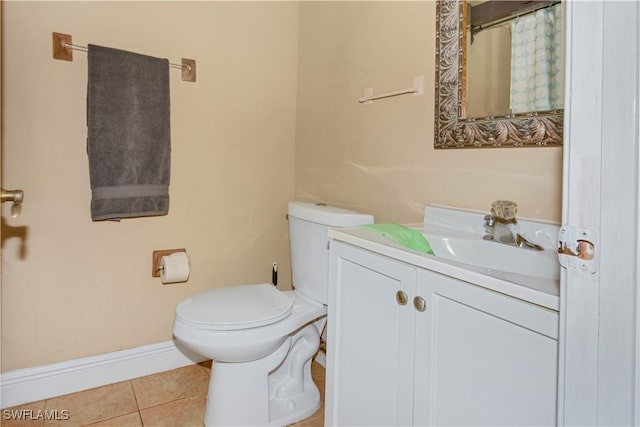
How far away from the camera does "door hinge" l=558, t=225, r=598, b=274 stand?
0.47 m

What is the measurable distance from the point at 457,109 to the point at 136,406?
1.70 metres

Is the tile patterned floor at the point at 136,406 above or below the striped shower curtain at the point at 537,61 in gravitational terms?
below

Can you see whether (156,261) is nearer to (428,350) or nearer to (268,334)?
(268,334)

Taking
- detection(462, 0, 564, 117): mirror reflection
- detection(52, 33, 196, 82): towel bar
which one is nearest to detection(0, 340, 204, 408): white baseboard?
detection(52, 33, 196, 82): towel bar

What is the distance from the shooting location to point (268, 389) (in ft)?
5.19

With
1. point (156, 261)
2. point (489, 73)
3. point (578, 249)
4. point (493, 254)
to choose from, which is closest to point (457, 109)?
point (489, 73)

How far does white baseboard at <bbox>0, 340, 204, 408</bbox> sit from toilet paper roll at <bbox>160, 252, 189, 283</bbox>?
1.15ft

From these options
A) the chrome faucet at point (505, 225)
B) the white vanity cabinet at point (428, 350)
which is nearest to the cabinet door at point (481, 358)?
the white vanity cabinet at point (428, 350)

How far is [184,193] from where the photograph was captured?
196 centimetres

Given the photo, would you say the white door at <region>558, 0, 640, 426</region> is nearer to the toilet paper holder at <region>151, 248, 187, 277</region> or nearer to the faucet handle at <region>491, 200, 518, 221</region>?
the faucet handle at <region>491, 200, 518, 221</region>

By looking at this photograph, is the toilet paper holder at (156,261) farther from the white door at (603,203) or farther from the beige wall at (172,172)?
the white door at (603,203)

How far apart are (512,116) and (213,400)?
141cm

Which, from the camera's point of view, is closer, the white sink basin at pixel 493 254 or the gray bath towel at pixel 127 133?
the white sink basin at pixel 493 254

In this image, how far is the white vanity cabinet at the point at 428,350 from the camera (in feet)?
2.31
